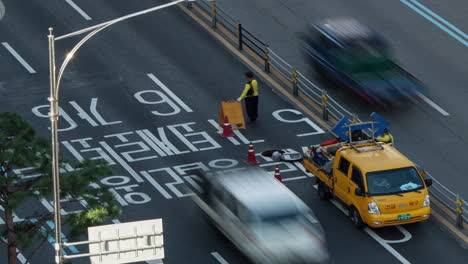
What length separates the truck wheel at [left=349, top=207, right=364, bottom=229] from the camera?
3903 centimetres

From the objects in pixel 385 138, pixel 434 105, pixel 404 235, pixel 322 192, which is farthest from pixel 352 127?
pixel 434 105

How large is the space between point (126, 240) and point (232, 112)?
56.4ft

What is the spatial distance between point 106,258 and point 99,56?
22.8 m

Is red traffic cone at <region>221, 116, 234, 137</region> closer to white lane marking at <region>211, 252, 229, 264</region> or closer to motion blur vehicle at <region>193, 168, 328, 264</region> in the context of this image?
motion blur vehicle at <region>193, 168, 328, 264</region>

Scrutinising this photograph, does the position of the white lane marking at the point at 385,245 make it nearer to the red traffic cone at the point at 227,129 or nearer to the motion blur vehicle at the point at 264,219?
the motion blur vehicle at the point at 264,219

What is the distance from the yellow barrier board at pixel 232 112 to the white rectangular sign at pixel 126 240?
55.0 ft

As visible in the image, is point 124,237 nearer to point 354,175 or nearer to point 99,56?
point 354,175

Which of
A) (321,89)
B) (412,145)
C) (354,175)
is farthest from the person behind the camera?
(321,89)

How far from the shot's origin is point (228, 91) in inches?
1892

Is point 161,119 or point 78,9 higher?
point 78,9

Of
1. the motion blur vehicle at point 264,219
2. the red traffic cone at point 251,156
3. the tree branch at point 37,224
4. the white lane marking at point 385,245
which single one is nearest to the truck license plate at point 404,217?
the white lane marking at point 385,245

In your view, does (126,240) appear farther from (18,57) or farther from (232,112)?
(18,57)

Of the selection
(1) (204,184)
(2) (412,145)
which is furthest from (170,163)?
(2) (412,145)

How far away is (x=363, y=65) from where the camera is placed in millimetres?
47438
